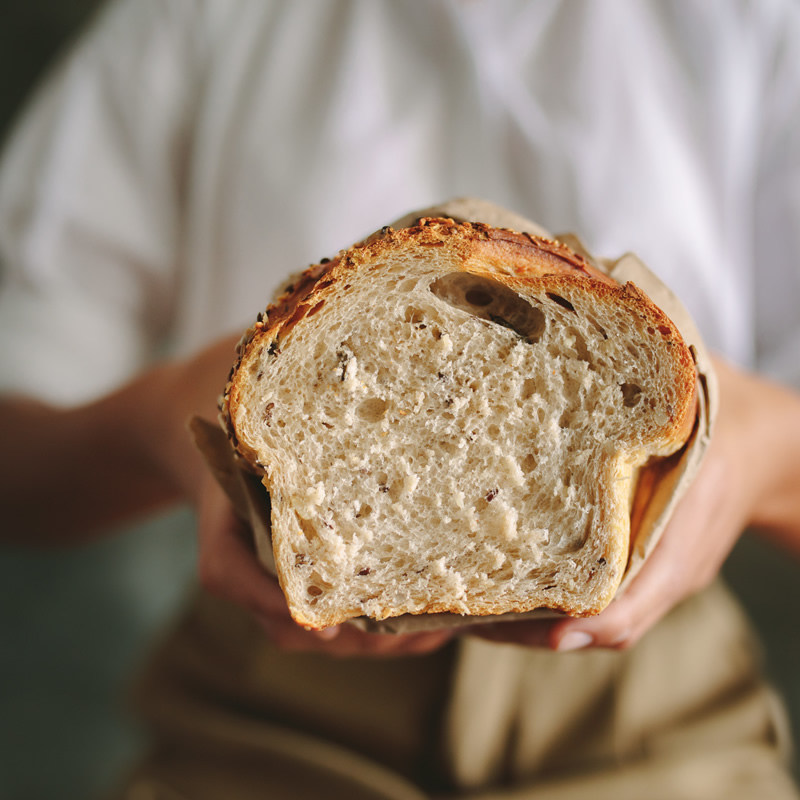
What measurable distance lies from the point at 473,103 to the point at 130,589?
1.10 m

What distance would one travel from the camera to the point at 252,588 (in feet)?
1.58

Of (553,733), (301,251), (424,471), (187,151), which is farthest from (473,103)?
(553,733)

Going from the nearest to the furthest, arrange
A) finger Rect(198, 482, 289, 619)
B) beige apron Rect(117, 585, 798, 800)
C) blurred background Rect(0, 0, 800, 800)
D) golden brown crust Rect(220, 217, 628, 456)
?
1. golden brown crust Rect(220, 217, 628, 456)
2. finger Rect(198, 482, 289, 619)
3. beige apron Rect(117, 585, 798, 800)
4. blurred background Rect(0, 0, 800, 800)

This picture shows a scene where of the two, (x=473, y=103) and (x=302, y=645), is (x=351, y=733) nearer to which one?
(x=302, y=645)

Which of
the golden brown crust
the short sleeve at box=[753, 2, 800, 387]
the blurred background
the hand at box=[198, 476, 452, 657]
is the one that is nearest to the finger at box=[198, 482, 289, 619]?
the hand at box=[198, 476, 452, 657]

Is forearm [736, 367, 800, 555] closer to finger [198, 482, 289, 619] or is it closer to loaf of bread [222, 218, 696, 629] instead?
loaf of bread [222, 218, 696, 629]

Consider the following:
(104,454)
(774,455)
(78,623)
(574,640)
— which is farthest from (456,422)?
(78,623)

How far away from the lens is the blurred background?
1.18 metres

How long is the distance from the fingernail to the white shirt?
45 centimetres

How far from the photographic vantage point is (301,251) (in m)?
0.80

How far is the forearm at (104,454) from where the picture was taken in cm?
61

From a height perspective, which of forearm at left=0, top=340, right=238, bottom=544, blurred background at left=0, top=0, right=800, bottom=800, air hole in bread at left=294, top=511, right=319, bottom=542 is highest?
air hole in bread at left=294, top=511, right=319, bottom=542

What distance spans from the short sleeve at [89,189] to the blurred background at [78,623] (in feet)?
1.22

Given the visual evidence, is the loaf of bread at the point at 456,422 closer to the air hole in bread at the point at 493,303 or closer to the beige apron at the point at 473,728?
the air hole in bread at the point at 493,303
